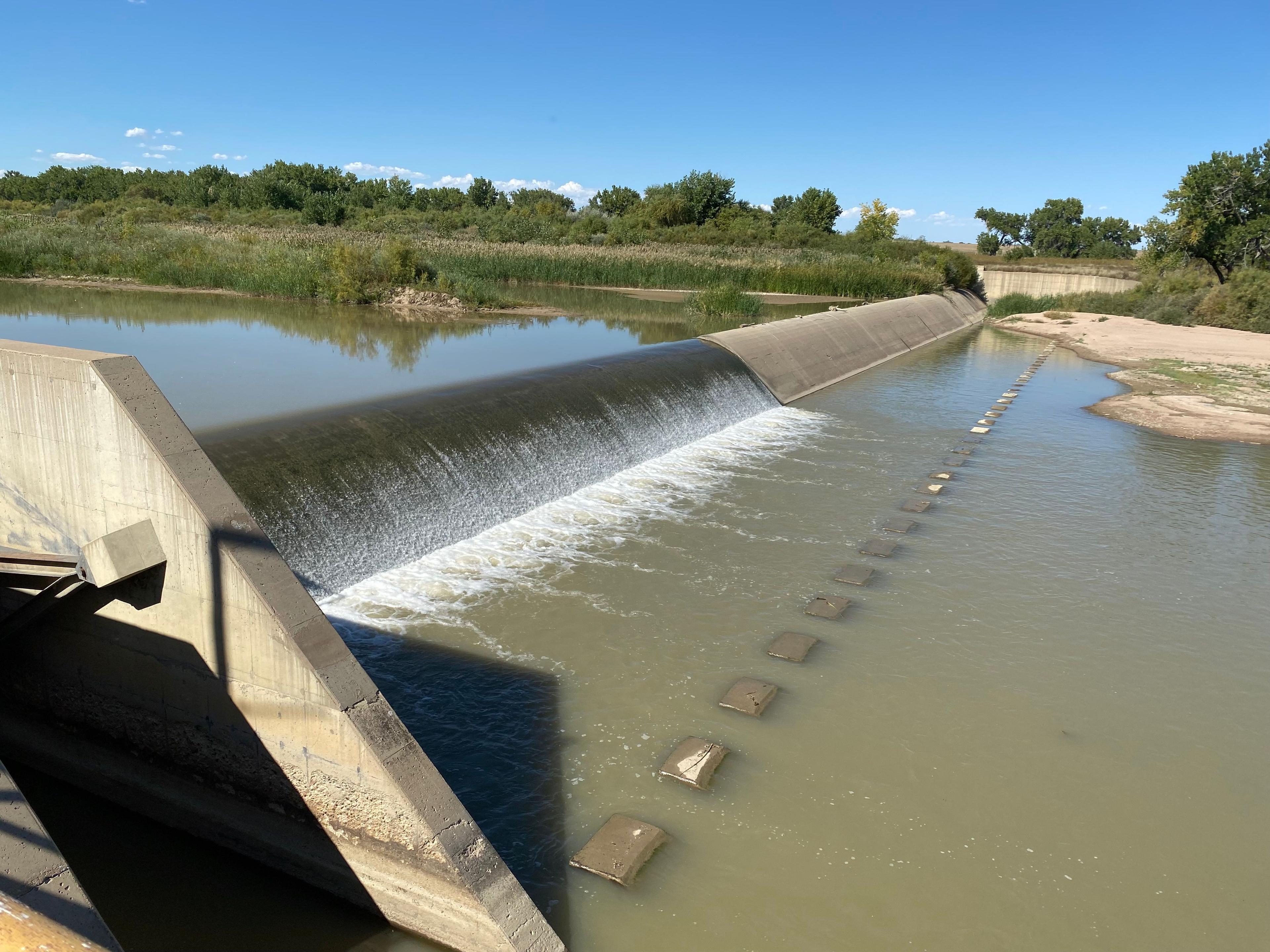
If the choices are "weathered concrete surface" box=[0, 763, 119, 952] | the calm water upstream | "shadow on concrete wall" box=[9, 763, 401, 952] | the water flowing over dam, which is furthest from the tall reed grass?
"weathered concrete surface" box=[0, 763, 119, 952]

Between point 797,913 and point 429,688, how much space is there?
244 centimetres

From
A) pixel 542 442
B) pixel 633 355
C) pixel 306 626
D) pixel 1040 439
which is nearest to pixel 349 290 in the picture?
pixel 633 355

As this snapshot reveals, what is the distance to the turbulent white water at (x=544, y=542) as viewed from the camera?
613cm

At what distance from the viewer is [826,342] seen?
58.7 feet

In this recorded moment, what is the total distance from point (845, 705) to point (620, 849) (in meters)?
1.87

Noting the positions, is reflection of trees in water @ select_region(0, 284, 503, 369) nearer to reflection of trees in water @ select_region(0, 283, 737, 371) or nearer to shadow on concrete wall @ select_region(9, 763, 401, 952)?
reflection of trees in water @ select_region(0, 283, 737, 371)

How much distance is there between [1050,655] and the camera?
5863 mm

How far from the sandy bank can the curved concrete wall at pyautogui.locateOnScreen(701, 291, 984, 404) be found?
452cm

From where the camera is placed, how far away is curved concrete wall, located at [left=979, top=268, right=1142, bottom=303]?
40.7 meters

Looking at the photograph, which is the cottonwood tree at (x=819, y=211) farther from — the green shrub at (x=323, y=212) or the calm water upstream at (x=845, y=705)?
the calm water upstream at (x=845, y=705)

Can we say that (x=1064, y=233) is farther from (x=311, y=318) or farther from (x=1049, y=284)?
(x=311, y=318)

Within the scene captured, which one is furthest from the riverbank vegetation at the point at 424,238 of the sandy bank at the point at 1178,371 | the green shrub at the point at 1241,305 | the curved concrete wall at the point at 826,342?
the green shrub at the point at 1241,305

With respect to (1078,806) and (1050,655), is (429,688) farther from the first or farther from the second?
(1050,655)

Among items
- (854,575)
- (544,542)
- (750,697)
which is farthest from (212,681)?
(854,575)
